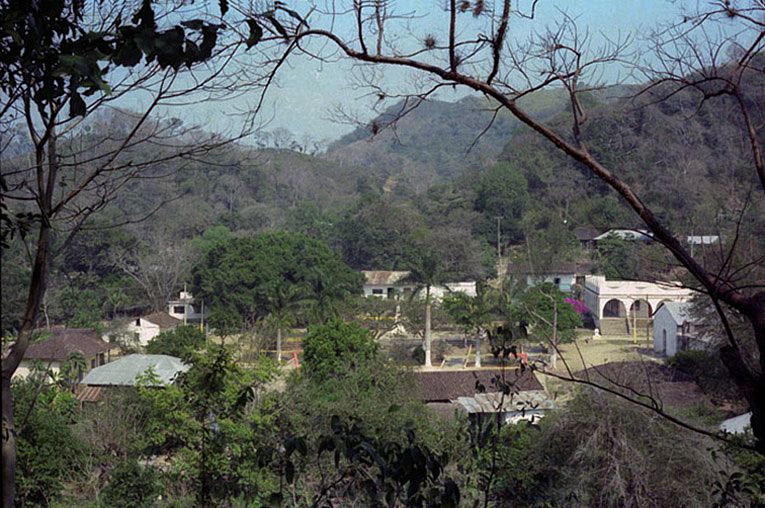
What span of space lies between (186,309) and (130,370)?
36.3 feet

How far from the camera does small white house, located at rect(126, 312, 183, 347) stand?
18.8 metres

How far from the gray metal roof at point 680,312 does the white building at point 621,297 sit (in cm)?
173

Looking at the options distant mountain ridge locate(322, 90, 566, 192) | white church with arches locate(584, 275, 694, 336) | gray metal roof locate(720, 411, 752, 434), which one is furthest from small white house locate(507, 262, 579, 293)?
distant mountain ridge locate(322, 90, 566, 192)

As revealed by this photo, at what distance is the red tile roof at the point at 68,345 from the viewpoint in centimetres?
1376

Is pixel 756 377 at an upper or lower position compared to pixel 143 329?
upper

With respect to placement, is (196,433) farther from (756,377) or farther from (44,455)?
(756,377)

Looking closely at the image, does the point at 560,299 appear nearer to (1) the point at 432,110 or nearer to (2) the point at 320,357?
(2) the point at 320,357

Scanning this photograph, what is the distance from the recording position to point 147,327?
19.4 metres

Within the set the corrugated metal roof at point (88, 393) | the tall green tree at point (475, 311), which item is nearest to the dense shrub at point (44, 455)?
the corrugated metal roof at point (88, 393)

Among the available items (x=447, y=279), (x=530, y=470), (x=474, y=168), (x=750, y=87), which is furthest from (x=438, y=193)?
(x=750, y=87)

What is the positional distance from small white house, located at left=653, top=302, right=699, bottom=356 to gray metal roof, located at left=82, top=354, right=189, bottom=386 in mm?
10302

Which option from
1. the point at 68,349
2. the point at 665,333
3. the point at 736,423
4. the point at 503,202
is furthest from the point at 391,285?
the point at 736,423

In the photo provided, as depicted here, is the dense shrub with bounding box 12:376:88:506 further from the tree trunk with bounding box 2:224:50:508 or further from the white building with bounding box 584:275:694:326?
the white building with bounding box 584:275:694:326

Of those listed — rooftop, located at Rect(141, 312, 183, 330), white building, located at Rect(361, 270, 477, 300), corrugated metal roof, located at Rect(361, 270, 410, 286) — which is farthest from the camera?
corrugated metal roof, located at Rect(361, 270, 410, 286)
